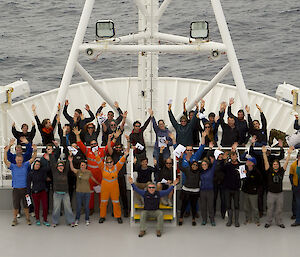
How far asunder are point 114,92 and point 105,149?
1044 centimetres

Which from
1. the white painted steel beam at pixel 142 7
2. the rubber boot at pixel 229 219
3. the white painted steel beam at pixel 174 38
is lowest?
the rubber boot at pixel 229 219

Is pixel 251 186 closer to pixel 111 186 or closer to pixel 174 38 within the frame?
pixel 111 186

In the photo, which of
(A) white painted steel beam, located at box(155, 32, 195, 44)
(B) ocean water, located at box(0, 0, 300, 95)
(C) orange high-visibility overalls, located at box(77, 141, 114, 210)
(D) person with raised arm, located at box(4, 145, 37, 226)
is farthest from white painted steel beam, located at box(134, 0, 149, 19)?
(B) ocean water, located at box(0, 0, 300, 95)

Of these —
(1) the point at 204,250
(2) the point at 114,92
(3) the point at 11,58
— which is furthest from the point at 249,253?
(3) the point at 11,58

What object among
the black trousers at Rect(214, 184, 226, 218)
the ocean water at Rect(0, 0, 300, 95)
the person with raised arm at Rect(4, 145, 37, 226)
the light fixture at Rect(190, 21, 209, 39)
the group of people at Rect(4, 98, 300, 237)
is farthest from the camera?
the ocean water at Rect(0, 0, 300, 95)

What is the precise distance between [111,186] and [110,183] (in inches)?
3.1

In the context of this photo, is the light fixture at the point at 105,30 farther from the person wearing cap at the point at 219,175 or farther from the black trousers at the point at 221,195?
the black trousers at the point at 221,195

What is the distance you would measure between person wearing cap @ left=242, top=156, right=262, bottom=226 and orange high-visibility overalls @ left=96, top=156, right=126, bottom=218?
2.88 m

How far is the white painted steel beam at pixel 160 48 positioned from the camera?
58.2ft

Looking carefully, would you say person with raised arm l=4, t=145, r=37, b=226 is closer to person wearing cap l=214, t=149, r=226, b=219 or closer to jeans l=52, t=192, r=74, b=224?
jeans l=52, t=192, r=74, b=224

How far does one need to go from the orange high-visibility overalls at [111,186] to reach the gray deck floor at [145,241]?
0.41 m

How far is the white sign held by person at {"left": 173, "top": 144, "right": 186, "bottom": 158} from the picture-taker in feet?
51.4

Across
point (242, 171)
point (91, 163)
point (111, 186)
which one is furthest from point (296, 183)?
point (91, 163)

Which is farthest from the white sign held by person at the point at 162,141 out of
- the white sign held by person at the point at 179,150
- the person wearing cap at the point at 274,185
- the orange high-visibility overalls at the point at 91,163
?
the person wearing cap at the point at 274,185
